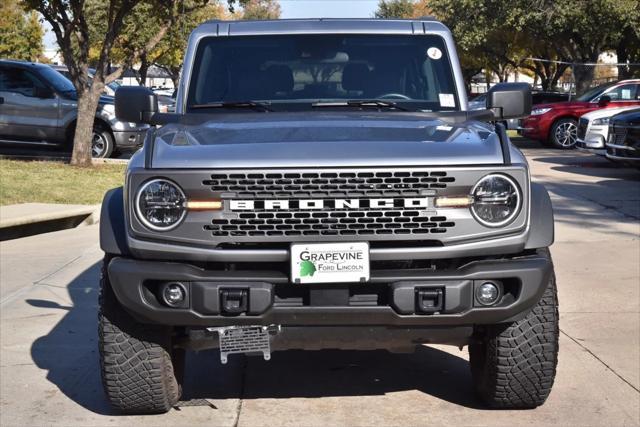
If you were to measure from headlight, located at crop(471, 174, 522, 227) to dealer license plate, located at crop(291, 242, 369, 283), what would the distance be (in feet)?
1.72

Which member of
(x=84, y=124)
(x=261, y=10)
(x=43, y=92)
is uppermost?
(x=261, y=10)

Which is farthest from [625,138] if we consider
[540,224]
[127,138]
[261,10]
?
[261,10]

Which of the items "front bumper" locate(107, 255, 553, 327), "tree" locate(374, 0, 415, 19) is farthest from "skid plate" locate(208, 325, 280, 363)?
"tree" locate(374, 0, 415, 19)

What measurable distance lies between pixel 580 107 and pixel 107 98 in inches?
430

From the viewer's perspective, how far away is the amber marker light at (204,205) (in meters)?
4.21

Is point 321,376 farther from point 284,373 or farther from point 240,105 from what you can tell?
point 240,105

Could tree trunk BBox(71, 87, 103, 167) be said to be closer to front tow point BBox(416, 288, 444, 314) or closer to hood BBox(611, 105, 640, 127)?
hood BBox(611, 105, 640, 127)

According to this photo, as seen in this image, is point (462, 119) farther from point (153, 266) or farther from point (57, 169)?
point (57, 169)

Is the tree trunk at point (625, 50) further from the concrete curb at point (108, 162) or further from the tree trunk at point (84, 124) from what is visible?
the tree trunk at point (84, 124)

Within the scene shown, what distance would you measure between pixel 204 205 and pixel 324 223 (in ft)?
1.65

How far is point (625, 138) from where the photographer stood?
16.3 meters

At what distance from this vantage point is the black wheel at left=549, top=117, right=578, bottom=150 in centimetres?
2423

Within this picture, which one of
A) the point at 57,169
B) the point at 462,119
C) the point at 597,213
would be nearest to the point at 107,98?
the point at 57,169

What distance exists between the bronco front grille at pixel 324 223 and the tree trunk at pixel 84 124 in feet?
43.4
